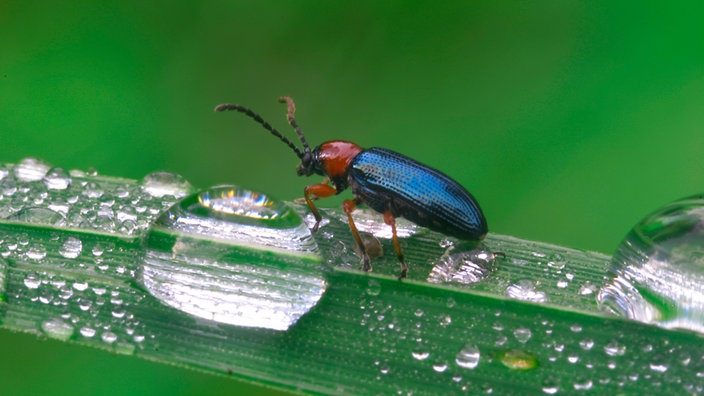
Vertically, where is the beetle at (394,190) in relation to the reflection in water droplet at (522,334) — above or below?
above

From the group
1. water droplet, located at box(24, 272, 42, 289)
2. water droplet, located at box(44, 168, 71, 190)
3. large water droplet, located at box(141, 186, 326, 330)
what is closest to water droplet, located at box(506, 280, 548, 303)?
large water droplet, located at box(141, 186, 326, 330)

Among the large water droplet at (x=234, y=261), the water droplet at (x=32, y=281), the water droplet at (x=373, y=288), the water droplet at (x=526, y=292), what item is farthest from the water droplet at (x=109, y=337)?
the water droplet at (x=526, y=292)

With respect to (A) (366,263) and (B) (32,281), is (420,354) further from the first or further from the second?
(B) (32,281)

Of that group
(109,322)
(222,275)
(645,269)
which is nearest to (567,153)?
(645,269)

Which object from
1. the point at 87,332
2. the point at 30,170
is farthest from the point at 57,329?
the point at 30,170

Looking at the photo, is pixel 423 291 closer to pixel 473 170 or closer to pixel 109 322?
pixel 109 322

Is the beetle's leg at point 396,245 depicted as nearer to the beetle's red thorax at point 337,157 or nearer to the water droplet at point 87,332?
the beetle's red thorax at point 337,157

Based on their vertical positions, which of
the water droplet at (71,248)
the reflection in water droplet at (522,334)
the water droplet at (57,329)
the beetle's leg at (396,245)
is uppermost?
the beetle's leg at (396,245)
